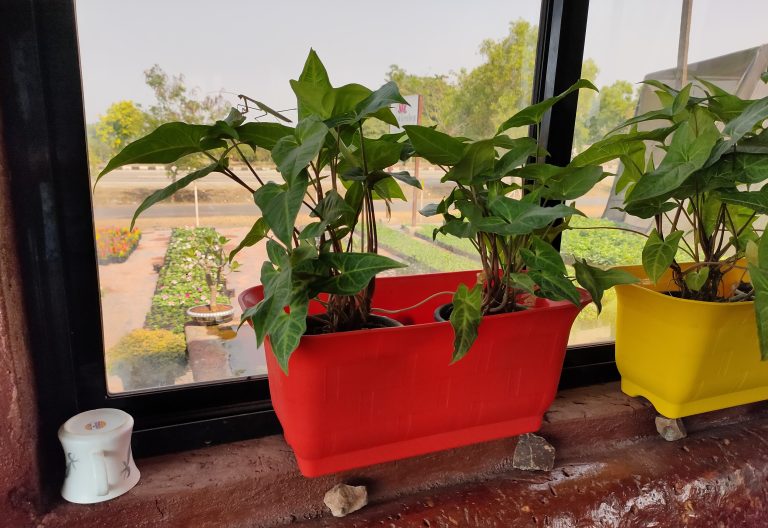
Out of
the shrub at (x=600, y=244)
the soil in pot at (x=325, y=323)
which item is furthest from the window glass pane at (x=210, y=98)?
the shrub at (x=600, y=244)

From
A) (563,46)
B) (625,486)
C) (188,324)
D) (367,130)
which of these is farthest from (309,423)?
(563,46)

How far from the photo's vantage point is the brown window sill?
2.64ft

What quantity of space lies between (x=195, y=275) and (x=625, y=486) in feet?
2.76

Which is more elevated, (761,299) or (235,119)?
(235,119)

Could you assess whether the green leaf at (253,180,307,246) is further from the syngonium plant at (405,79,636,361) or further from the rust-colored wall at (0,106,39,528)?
the rust-colored wall at (0,106,39,528)

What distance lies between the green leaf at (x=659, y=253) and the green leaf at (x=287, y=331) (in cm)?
55

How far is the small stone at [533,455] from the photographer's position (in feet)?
3.17

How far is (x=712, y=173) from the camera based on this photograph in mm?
774

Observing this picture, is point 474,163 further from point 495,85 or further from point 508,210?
point 495,85

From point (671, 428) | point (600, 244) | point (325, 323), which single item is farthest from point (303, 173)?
point (671, 428)

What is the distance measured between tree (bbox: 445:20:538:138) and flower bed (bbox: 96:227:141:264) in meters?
0.58

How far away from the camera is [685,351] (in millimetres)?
906

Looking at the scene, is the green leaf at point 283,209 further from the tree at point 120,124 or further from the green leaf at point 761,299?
the green leaf at point 761,299

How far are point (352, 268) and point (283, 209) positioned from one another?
123 millimetres
